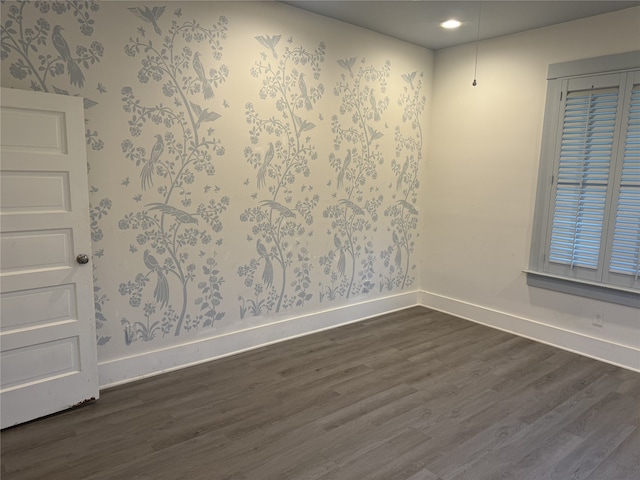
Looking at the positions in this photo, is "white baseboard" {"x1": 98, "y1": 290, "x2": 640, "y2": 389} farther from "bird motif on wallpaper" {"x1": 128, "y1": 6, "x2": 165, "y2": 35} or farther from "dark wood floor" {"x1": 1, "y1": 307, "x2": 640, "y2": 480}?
"bird motif on wallpaper" {"x1": 128, "y1": 6, "x2": 165, "y2": 35}

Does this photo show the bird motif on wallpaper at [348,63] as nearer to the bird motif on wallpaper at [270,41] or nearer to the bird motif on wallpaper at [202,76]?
the bird motif on wallpaper at [270,41]

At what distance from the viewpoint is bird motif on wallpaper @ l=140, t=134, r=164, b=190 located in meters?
2.88

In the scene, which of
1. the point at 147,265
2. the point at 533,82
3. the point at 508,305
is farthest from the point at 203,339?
the point at 533,82

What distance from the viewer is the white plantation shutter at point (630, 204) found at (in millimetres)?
3246

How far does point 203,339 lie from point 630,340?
10.8 ft

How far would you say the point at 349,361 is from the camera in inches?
133

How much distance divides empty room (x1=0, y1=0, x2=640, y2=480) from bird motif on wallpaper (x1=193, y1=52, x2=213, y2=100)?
17 millimetres

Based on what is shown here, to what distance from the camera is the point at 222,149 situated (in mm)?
3178

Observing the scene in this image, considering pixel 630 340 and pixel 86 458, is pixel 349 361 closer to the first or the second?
pixel 86 458

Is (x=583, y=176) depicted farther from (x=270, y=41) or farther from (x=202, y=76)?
(x=202, y=76)

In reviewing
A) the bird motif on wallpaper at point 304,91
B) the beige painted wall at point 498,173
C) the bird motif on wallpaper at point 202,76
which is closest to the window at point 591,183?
the beige painted wall at point 498,173

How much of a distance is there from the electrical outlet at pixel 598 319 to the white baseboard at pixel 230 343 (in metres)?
1.79

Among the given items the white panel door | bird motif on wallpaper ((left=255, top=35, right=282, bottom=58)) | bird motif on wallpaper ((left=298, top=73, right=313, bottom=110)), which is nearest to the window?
bird motif on wallpaper ((left=298, top=73, right=313, bottom=110))

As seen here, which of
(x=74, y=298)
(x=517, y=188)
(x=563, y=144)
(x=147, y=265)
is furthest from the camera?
(x=517, y=188)
